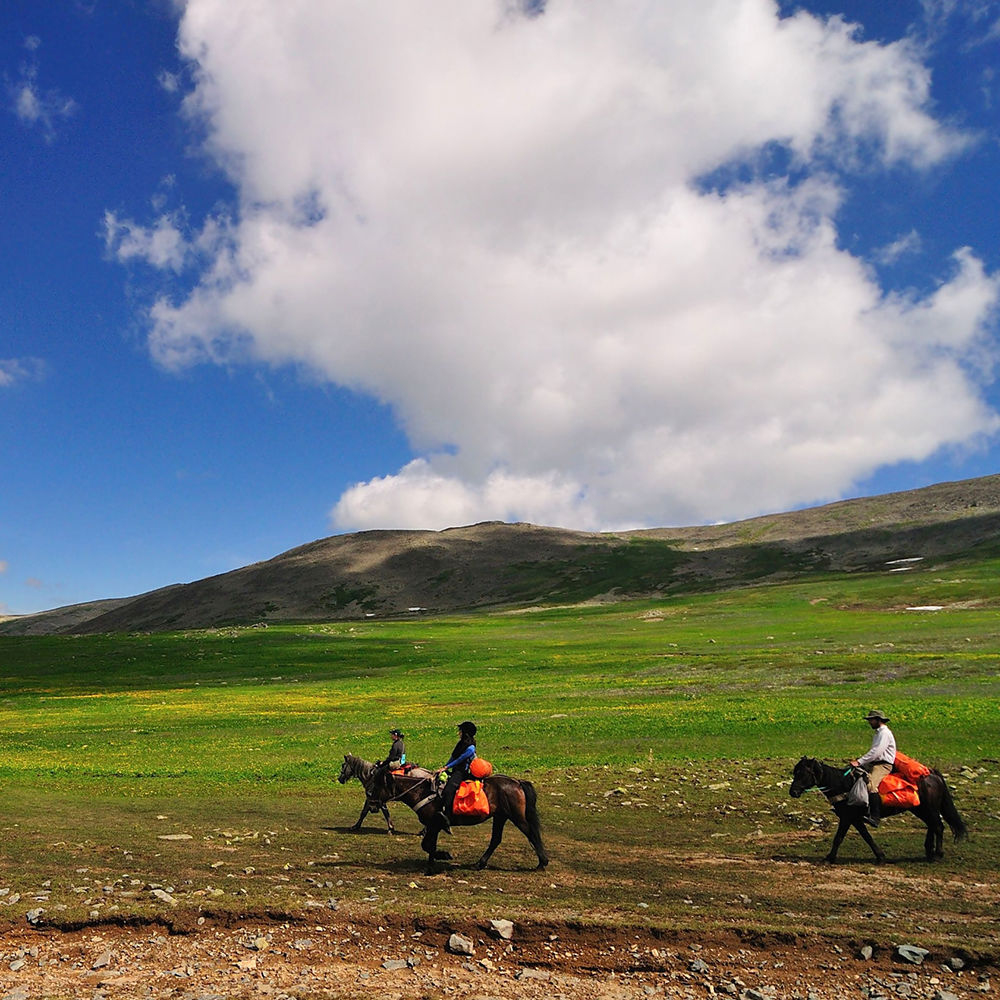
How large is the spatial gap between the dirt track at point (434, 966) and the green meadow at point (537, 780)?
0.68 m

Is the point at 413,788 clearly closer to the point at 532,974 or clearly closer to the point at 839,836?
the point at 532,974

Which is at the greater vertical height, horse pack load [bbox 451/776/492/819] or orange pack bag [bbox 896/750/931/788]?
horse pack load [bbox 451/776/492/819]

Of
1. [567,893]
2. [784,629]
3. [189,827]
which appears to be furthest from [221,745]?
[784,629]

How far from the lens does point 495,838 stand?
18359mm

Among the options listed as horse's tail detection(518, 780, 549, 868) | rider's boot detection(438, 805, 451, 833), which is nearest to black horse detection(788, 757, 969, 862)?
horse's tail detection(518, 780, 549, 868)

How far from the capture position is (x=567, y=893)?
15.8m

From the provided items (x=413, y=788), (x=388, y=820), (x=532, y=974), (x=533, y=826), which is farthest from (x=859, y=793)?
(x=388, y=820)

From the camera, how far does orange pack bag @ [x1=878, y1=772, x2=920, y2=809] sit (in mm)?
18239

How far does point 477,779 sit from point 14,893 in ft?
32.2

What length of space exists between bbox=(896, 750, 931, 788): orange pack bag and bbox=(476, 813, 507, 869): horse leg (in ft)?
30.3

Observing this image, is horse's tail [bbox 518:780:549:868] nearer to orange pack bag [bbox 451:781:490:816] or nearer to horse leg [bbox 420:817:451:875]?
orange pack bag [bbox 451:781:490:816]

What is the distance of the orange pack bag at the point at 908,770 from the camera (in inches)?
726

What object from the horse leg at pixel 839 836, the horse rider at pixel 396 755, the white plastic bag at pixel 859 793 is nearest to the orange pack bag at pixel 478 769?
the horse rider at pixel 396 755

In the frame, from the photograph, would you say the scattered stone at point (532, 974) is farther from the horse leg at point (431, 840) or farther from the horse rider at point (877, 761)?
the horse rider at point (877, 761)
